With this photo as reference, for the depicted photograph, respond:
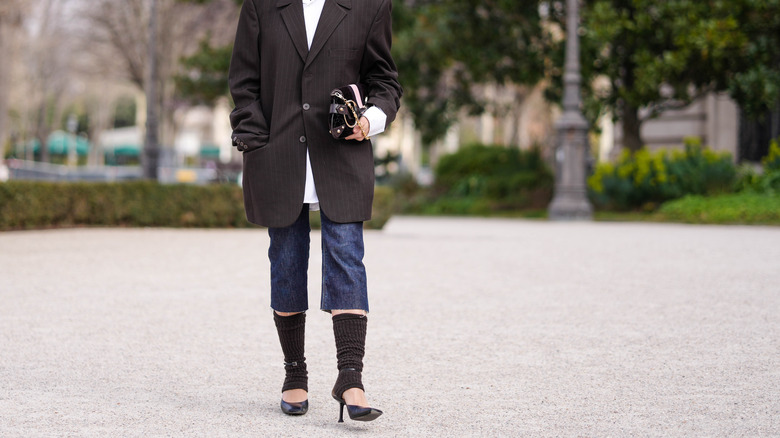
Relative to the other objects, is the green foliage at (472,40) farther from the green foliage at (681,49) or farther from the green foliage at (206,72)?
the green foliage at (206,72)

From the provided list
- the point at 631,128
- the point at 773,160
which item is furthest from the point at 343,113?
the point at 631,128

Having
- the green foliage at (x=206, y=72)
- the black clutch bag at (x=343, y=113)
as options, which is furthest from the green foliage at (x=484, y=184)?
the black clutch bag at (x=343, y=113)

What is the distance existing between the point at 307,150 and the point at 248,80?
379 millimetres

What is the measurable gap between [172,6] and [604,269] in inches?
822

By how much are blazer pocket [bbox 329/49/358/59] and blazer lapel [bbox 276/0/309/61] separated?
0.33 ft

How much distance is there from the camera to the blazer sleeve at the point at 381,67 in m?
4.09

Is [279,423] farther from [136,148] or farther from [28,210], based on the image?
[136,148]

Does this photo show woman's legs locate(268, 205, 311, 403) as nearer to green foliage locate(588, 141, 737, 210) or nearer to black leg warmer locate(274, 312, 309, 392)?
black leg warmer locate(274, 312, 309, 392)

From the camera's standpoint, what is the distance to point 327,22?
159 inches

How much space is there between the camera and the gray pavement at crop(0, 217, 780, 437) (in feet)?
13.7

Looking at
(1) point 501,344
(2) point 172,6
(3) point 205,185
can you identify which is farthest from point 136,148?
(1) point 501,344

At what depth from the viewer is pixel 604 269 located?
9820mm

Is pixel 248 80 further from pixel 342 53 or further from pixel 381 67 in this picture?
pixel 381 67

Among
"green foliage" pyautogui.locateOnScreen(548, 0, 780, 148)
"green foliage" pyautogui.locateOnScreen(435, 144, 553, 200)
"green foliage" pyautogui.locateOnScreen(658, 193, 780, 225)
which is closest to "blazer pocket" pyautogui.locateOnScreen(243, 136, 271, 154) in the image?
"green foliage" pyautogui.locateOnScreen(658, 193, 780, 225)
